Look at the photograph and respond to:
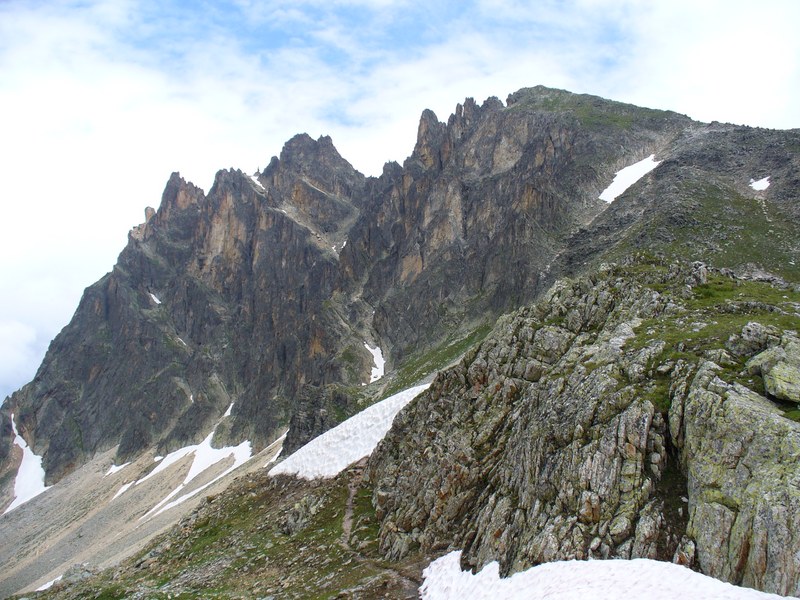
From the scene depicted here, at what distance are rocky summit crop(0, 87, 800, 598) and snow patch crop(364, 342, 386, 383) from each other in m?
1.19

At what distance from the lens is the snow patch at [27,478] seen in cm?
14412

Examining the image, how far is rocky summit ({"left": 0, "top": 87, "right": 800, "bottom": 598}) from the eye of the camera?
664 inches

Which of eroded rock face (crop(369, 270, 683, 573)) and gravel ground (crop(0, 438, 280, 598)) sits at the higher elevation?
eroded rock face (crop(369, 270, 683, 573))

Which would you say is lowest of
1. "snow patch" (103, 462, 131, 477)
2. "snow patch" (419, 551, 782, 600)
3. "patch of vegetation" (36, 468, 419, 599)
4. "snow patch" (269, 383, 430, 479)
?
"snow patch" (103, 462, 131, 477)

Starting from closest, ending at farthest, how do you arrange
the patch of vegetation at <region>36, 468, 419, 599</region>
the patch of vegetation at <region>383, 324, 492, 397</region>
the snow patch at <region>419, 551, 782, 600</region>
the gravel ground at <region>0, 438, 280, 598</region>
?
the snow patch at <region>419, 551, 782, 600</region>
the patch of vegetation at <region>36, 468, 419, 599</region>
the gravel ground at <region>0, 438, 280, 598</region>
the patch of vegetation at <region>383, 324, 492, 397</region>

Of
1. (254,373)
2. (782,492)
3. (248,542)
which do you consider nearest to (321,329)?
(254,373)

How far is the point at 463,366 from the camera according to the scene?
32.8 metres

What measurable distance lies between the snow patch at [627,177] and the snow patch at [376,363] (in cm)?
5905

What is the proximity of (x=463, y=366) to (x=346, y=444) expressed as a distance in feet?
37.6

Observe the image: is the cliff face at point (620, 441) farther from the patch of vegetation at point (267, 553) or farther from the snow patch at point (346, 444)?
the snow patch at point (346, 444)

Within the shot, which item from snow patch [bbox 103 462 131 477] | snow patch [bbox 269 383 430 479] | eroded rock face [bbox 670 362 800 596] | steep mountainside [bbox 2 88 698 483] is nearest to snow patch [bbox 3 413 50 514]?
steep mountainside [bbox 2 88 698 483]

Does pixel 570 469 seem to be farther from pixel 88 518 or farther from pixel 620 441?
pixel 88 518

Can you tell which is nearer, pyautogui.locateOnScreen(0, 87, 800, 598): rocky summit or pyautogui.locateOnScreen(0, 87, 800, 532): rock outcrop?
pyautogui.locateOnScreen(0, 87, 800, 598): rocky summit

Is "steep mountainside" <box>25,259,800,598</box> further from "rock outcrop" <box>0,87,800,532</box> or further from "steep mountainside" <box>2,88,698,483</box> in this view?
"steep mountainside" <box>2,88,698,483</box>
